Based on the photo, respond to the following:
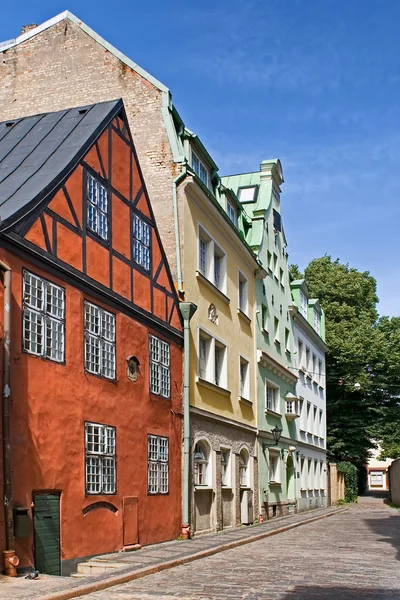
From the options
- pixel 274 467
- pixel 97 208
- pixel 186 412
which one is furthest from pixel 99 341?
pixel 274 467

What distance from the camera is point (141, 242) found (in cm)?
1781

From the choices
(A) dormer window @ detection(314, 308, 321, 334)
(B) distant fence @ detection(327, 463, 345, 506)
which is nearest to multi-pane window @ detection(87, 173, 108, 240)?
(A) dormer window @ detection(314, 308, 321, 334)

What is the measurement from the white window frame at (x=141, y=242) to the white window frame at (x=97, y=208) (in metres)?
1.47

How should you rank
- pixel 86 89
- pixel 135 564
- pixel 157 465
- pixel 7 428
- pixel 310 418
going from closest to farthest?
pixel 7 428
pixel 135 564
pixel 157 465
pixel 86 89
pixel 310 418

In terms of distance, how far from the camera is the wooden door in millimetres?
15883

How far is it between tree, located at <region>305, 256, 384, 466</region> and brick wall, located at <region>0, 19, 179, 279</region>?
29.0 metres

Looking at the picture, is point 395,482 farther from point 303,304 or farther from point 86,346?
point 86,346

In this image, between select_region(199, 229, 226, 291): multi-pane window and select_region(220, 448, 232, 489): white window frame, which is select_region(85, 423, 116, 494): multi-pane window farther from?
select_region(220, 448, 232, 489): white window frame

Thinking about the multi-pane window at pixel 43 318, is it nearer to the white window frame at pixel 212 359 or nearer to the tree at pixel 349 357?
the white window frame at pixel 212 359

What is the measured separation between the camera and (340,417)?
162ft

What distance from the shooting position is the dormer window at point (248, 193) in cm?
3212

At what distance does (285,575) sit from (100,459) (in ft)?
13.9

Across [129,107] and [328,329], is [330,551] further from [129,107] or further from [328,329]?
[328,329]

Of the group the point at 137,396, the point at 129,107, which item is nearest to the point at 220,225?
the point at 129,107
